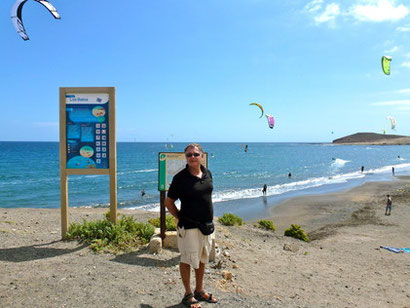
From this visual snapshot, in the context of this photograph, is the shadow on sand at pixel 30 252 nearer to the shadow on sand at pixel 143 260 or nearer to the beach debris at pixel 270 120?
the shadow on sand at pixel 143 260

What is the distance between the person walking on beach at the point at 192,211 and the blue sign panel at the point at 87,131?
3.10 m

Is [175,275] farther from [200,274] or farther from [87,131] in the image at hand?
[87,131]

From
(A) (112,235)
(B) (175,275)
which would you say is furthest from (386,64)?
(B) (175,275)

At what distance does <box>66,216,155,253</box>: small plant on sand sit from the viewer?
5.87 meters

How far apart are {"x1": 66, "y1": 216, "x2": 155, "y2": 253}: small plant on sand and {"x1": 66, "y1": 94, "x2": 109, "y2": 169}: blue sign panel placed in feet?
3.82

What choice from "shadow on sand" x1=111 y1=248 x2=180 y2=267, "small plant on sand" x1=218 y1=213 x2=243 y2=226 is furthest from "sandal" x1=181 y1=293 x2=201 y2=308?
"small plant on sand" x1=218 y1=213 x2=243 y2=226

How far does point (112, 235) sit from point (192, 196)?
3.08m

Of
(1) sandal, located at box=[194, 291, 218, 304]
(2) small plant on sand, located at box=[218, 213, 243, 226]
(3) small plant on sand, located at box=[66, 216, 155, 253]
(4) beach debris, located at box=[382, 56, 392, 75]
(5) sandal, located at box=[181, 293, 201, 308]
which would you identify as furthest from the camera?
(4) beach debris, located at box=[382, 56, 392, 75]

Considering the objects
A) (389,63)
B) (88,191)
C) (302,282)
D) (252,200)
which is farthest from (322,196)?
(302,282)

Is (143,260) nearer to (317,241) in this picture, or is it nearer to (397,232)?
(317,241)

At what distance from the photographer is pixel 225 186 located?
113 ft

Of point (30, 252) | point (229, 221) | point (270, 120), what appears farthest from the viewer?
point (270, 120)

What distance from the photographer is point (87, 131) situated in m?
6.44

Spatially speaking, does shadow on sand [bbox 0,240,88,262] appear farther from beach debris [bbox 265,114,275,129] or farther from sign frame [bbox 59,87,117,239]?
beach debris [bbox 265,114,275,129]
